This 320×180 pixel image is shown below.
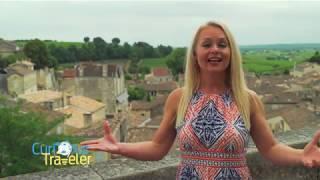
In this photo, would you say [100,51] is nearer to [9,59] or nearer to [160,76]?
[160,76]

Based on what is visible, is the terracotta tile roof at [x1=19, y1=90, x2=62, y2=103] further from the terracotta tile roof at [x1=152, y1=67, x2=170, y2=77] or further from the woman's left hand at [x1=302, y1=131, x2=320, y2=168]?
the terracotta tile roof at [x1=152, y1=67, x2=170, y2=77]

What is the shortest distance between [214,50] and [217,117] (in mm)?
354

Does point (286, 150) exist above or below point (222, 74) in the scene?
below

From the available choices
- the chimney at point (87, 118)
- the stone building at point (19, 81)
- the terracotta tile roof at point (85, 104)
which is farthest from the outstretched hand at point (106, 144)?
the stone building at point (19, 81)

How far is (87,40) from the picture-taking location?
123m

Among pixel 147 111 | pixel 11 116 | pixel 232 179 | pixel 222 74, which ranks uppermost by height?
pixel 222 74

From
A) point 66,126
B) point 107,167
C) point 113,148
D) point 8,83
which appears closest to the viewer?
point 113,148

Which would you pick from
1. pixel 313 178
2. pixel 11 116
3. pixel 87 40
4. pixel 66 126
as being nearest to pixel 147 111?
pixel 66 126

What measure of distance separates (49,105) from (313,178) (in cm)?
3854

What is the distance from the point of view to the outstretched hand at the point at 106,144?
3.03 m

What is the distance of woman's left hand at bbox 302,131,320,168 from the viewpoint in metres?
2.70

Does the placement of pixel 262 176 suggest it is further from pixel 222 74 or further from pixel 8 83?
pixel 8 83

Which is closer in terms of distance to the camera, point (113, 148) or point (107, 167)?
point (113, 148)

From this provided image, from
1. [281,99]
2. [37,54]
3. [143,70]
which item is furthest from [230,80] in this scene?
[143,70]
